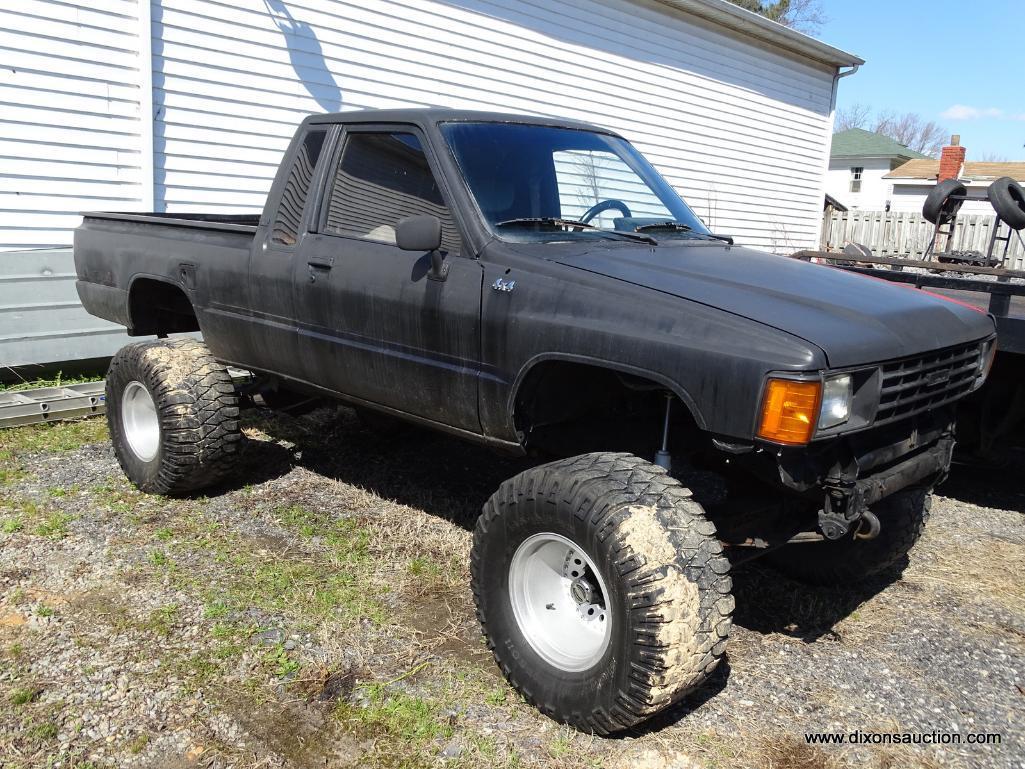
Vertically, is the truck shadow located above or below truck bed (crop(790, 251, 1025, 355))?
below

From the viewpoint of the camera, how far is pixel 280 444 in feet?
19.5

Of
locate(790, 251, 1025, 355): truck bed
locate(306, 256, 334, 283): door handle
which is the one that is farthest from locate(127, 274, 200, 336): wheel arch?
locate(790, 251, 1025, 355): truck bed

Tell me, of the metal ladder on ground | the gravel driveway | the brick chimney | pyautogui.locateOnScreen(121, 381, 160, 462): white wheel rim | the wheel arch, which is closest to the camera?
the gravel driveway

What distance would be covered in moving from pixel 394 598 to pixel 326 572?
412 mm

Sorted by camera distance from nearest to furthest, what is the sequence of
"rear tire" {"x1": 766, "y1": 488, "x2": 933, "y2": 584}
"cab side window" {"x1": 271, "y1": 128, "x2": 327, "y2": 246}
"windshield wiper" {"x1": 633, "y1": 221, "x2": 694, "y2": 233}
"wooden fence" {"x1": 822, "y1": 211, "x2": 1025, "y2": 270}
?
1. "rear tire" {"x1": 766, "y1": 488, "x2": 933, "y2": 584}
2. "windshield wiper" {"x1": 633, "y1": 221, "x2": 694, "y2": 233}
3. "cab side window" {"x1": 271, "y1": 128, "x2": 327, "y2": 246}
4. "wooden fence" {"x1": 822, "y1": 211, "x2": 1025, "y2": 270}

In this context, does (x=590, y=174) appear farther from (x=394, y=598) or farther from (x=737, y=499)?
(x=394, y=598)

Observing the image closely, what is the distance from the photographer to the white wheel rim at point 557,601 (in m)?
3.03

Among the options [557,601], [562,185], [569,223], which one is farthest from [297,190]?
[557,601]

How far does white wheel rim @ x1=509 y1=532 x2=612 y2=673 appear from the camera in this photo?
9.95 feet

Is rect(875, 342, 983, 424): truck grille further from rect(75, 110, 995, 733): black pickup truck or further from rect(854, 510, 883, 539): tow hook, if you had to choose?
rect(854, 510, 883, 539): tow hook

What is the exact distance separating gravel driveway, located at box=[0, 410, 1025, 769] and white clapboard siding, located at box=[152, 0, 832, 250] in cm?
414

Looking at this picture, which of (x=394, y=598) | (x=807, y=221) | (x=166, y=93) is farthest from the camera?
(x=807, y=221)

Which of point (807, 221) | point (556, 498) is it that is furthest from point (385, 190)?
point (807, 221)

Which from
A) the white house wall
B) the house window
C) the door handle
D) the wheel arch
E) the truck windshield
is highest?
the house window
